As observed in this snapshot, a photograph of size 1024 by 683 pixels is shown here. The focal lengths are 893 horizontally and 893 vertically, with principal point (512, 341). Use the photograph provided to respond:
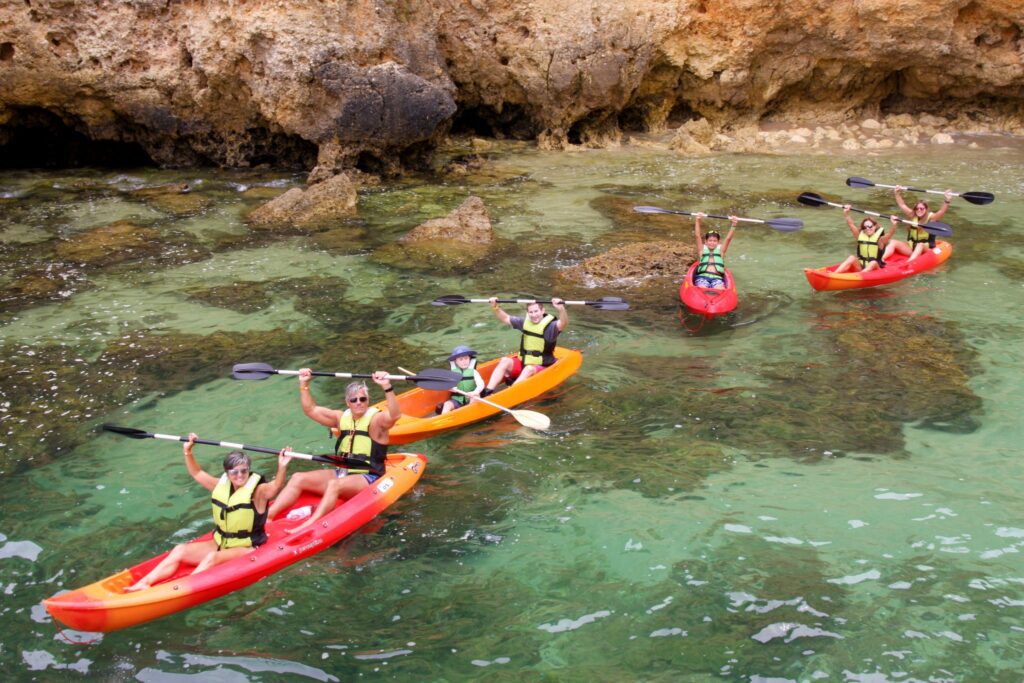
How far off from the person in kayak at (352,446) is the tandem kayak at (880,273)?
6.14 m

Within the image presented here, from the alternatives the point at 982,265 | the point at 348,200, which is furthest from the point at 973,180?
the point at 348,200

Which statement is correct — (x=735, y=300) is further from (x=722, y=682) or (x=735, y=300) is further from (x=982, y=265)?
(x=722, y=682)

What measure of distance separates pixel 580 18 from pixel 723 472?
514 inches

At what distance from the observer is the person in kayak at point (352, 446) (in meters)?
6.55

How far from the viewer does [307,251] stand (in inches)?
505

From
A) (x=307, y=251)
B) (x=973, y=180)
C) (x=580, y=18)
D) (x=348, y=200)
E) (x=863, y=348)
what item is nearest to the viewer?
(x=863, y=348)

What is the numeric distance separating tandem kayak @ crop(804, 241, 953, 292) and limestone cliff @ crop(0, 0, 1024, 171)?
7.88 m

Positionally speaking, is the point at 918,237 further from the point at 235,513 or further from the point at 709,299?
the point at 235,513

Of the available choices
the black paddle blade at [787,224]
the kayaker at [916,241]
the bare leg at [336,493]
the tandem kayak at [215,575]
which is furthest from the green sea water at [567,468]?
the black paddle blade at [787,224]

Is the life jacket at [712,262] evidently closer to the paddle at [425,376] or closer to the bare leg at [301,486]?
the paddle at [425,376]

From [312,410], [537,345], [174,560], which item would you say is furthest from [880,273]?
[174,560]

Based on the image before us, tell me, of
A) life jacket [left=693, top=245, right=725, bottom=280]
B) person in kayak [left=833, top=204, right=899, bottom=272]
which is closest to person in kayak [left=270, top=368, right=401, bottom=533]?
life jacket [left=693, top=245, right=725, bottom=280]

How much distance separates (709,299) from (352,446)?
485cm

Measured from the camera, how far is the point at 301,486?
659 centimetres
